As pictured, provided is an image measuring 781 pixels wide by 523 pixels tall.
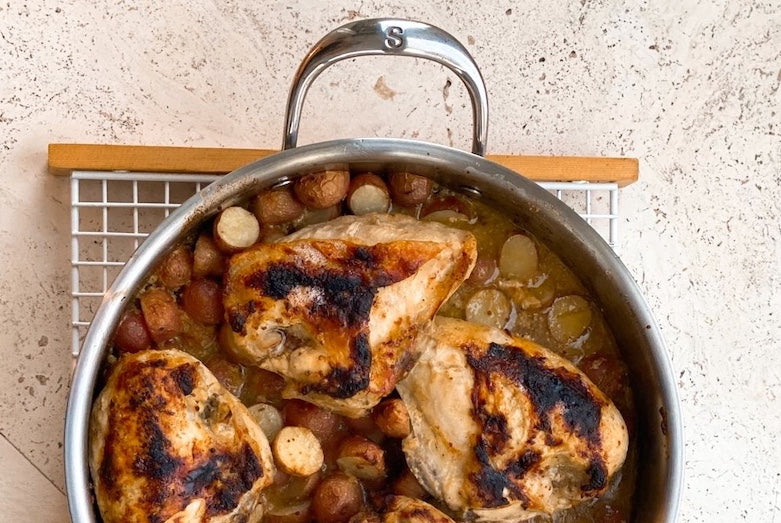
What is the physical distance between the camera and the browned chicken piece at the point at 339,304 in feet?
5.06

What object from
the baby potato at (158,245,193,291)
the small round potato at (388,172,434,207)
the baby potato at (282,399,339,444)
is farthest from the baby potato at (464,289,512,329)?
the baby potato at (158,245,193,291)

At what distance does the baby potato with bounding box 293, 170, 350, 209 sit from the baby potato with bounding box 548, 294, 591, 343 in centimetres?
52

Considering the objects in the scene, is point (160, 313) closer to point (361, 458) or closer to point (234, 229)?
point (234, 229)

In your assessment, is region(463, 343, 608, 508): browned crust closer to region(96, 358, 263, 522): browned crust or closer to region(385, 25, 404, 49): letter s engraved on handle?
region(96, 358, 263, 522): browned crust

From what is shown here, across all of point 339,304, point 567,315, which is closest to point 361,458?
point 339,304

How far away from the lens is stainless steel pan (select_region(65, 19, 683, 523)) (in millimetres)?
1475

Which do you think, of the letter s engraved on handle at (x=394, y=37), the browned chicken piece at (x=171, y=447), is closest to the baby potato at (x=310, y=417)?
the browned chicken piece at (x=171, y=447)

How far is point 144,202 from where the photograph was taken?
1.83 metres

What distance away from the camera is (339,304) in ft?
5.06

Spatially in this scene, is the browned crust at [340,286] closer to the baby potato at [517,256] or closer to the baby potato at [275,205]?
the baby potato at [275,205]

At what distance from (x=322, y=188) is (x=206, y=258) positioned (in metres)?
0.27

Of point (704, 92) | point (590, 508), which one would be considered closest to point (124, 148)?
point (590, 508)

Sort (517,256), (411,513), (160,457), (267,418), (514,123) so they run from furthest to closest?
(514,123) → (517,256) → (267,418) → (411,513) → (160,457)

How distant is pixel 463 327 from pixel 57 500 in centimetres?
96
